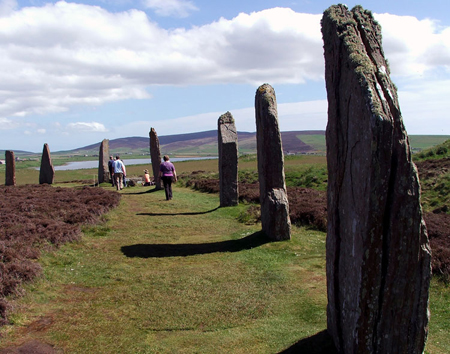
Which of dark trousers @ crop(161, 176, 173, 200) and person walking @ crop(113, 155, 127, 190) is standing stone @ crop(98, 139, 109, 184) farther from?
dark trousers @ crop(161, 176, 173, 200)

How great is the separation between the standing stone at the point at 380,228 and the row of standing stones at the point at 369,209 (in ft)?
0.04

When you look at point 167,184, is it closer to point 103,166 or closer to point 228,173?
point 228,173

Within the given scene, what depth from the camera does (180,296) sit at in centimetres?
799

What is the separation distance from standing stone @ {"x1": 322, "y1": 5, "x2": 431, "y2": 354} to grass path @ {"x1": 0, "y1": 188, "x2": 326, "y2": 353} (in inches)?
61.0

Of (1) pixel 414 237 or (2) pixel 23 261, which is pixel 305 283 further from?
(2) pixel 23 261

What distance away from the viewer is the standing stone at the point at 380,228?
470 cm

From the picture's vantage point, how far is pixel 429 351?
558 centimetres

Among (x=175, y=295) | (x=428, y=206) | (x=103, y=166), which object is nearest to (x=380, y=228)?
(x=175, y=295)

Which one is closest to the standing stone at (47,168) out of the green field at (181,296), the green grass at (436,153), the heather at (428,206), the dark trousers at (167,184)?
the heather at (428,206)

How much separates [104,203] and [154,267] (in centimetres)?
813

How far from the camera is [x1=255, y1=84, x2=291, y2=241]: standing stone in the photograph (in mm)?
11828

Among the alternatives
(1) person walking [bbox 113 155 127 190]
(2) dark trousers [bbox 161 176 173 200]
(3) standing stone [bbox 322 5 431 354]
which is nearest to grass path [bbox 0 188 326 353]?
(3) standing stone [bbox 322 5 431 354]

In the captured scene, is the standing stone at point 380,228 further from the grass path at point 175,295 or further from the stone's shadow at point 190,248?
the stone's shadow at point 190,248

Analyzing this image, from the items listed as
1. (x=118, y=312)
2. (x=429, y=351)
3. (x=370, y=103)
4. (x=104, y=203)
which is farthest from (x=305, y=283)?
(x=104, y=203)
